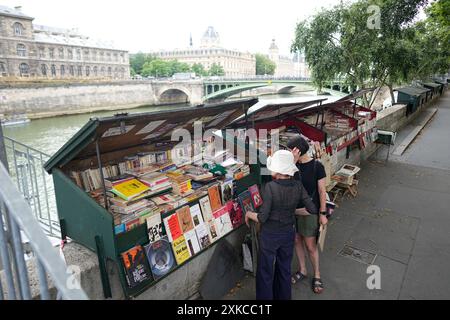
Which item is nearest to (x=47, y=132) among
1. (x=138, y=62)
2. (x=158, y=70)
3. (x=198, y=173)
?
(x=198, y=173)

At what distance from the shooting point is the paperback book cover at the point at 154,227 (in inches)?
110

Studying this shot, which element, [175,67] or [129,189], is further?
[175,67]

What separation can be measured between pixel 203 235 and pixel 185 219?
29 centimetres

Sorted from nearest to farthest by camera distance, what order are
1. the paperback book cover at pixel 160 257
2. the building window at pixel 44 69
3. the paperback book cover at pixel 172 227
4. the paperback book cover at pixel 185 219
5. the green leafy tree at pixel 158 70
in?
the paperback book cover at pixel 160 257
the paperback book cover at pixel 172 227
the paperback book cover at pixel 185 219
the building window at pixel 44 69
the green leafy tree at pixel 158 70

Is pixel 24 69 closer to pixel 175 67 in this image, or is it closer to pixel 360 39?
pixel 175 67

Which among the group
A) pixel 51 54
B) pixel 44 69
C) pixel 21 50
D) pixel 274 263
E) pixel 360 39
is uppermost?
pixel 21 50

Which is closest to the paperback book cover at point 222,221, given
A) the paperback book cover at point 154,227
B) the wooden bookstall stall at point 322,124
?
the paperback book cover at point 154,227

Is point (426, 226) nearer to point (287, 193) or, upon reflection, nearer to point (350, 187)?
point (350, 187)

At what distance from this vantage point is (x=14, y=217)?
1.34 meters

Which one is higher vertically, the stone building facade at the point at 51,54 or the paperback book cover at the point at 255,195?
the stone building facade at the point at 51,54

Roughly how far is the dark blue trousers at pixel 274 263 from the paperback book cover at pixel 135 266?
41.7 inches

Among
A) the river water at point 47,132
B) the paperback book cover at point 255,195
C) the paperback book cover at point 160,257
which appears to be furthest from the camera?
the river water at point 47,132

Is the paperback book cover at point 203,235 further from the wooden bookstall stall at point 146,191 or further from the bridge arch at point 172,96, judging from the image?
the bridge arch at point 172,96

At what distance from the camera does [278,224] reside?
294 centimetres
